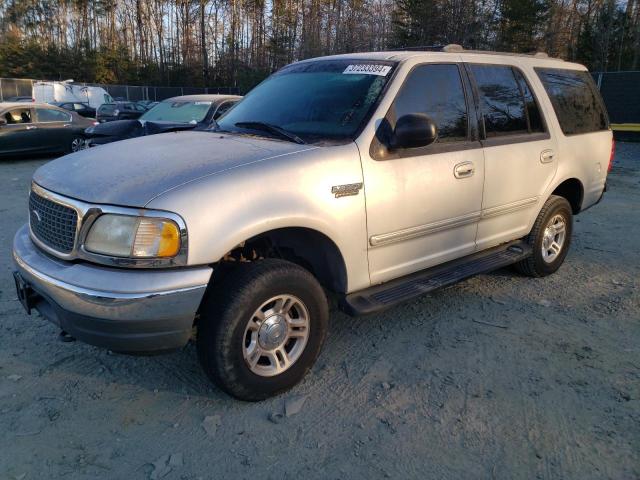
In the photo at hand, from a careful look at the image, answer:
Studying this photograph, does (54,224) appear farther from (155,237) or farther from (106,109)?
A: (106,109)

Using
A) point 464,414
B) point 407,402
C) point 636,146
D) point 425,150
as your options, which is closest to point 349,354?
point 407,402

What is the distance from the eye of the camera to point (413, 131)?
323 cm

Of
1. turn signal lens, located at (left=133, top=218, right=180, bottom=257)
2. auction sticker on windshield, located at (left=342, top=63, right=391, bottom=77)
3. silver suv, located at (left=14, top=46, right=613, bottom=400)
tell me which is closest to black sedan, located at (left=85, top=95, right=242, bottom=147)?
silver suv, located at (left=14, top=46, right=613, bottom=400)

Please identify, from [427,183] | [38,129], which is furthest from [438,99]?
[38,129]

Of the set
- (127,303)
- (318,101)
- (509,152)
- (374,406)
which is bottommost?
(374,406)

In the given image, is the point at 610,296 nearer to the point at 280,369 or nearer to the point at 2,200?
the point at 280,369

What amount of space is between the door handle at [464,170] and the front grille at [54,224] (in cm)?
248

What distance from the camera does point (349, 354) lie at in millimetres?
3680

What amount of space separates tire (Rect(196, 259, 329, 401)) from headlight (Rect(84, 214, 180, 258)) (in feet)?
1.28

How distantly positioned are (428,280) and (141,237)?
6.70 ft

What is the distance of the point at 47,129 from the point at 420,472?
42.5ft

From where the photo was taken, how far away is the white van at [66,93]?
28516 mm

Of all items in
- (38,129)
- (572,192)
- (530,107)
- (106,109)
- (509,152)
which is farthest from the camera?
(106,109)

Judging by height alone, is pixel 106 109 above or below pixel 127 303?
above
